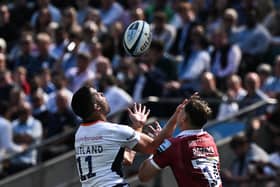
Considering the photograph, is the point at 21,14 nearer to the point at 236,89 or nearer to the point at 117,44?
the point at 117,44

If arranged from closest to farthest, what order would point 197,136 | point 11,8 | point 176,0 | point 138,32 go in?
point 197,136 → point 138,32 → point 176,0 → point 11,8

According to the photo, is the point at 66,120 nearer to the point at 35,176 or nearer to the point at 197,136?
the point at 35,176

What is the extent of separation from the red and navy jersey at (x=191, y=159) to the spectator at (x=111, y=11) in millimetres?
9439

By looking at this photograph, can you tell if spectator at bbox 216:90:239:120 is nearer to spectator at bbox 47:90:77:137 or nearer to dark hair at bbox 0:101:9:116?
spectator at bbox 47:90:77:137

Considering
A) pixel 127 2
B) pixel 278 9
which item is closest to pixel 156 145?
pixel 278 9

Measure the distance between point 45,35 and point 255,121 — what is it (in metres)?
5.23

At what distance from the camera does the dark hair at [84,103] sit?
10141 millimetres

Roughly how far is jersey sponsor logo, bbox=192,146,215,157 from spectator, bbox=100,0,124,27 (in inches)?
372

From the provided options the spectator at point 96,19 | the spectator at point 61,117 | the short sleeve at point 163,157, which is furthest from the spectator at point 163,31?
the short sleeve at point 163,157

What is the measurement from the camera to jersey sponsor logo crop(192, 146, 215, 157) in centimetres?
992

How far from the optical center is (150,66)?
54.7ft

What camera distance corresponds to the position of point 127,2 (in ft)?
64.4

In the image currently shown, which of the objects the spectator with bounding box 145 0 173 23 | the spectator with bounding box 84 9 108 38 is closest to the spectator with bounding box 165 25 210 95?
the spectator with bounding box 145 0 173 23

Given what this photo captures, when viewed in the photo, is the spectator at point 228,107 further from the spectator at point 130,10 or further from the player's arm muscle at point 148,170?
the player's arm muscle at point 148,170
